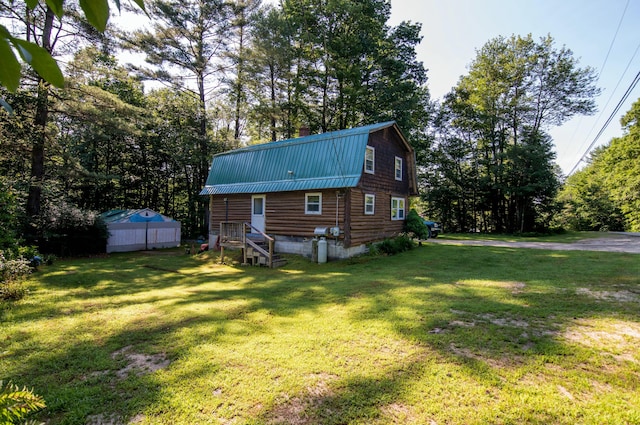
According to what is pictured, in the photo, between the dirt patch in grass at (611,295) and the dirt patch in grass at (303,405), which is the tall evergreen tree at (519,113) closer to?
the dirt patch in grass at (611,295)

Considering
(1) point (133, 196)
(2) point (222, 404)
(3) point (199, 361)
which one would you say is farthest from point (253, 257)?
(1) point (133, 196)

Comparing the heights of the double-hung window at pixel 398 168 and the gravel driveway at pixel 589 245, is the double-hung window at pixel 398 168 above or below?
above

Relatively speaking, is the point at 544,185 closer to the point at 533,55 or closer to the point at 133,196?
the point at 533,55

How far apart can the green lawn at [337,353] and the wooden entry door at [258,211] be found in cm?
757

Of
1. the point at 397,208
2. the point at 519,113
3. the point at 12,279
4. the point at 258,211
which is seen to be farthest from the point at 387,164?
the point at 519,113

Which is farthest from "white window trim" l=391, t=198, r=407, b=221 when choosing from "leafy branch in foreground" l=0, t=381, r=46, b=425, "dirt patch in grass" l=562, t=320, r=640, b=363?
"leafy branch in foreground" l=0, t=381, r=46, b=425

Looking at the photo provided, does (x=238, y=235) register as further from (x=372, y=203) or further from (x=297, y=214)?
(x=372, y=203)

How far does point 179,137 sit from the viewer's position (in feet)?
79.1

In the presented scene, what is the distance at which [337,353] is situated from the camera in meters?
4.05

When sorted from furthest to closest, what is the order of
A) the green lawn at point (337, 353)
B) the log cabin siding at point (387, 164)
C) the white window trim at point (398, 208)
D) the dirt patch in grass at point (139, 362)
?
the white window trim at point (398, 208) < the log cabin siding at point (387, 164) < the dirt patch in grass at point (139, 362) < the green lawn at point (337, 353)

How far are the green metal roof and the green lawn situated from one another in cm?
631

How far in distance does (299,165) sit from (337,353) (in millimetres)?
11057

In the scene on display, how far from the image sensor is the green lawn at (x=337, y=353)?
9.78 ft

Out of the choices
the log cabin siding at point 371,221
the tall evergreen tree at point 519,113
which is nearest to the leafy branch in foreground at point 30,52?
the log cabin siding at point 371,221
